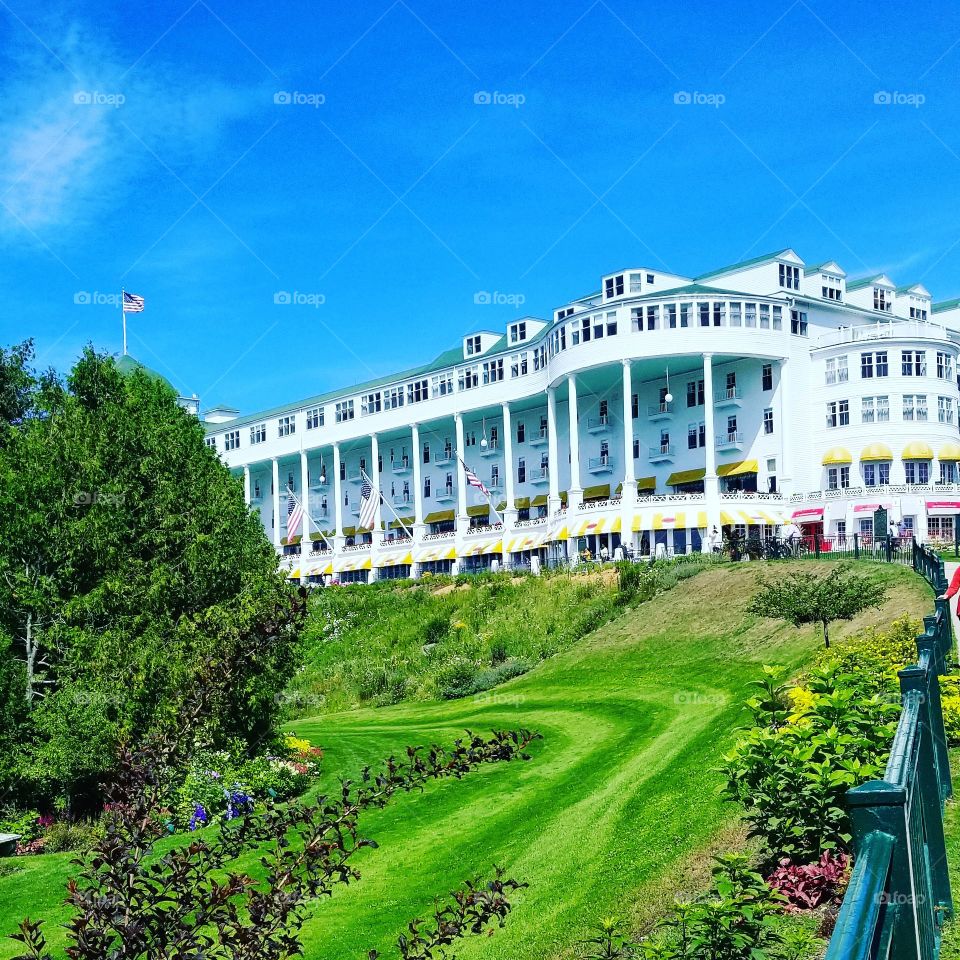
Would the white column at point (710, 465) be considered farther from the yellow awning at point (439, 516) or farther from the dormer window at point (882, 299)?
the yellow awning at point (439, 516)

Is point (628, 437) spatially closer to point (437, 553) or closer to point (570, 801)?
point (437, 553)

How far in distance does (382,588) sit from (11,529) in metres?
40.3

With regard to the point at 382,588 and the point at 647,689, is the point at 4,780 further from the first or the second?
the point at 382,588

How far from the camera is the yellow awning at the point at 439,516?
7644 centimetres

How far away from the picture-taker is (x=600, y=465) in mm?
65625

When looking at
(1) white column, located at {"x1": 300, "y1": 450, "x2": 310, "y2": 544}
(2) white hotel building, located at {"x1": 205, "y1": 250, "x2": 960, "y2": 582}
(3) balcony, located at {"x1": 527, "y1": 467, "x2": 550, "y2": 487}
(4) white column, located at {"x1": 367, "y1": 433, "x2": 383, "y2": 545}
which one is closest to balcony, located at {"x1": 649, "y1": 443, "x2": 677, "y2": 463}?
(2) white hotel building, located at {"x1": 205, "y1": 250, "x2": 960, "y2": 582}

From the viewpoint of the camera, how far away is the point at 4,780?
19844 mm

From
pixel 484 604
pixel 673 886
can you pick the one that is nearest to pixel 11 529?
pixel 673 886

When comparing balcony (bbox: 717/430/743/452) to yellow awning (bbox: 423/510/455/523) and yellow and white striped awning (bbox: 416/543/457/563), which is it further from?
yellow awning (bbox: 423/510/455/523)

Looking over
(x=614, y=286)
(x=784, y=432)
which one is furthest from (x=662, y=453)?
(x=614, y=286)

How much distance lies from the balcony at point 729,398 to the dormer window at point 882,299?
1191 cm

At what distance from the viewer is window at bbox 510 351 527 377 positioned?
2692 inches

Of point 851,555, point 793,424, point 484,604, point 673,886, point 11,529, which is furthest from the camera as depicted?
point 793,424

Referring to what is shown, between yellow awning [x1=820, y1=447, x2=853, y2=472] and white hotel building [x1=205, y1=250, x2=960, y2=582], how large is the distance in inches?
3.3
